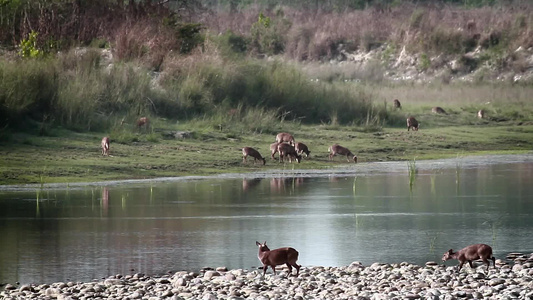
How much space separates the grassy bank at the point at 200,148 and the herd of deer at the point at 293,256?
9.03m

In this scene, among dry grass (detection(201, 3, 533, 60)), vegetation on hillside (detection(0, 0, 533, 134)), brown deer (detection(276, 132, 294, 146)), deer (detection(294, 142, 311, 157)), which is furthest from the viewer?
dry grass (detection(201, 3, 533, 60))

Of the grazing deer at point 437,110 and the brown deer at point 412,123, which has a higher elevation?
the grazing deer at point 437,110

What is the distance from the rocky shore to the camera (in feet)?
33.1

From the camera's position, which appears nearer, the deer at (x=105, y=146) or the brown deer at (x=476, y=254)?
the brown deer at (x=476, y=254)

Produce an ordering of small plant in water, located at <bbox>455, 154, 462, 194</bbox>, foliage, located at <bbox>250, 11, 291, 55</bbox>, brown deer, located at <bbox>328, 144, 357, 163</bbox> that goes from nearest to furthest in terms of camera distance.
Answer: small plant in water, located at <bbox>455, 154, 462, 194</bbox>
brown deer, located at <bbox>328, 144, 357, 163</bbox>
foliage, located at <bbox>250, 11, 291, 55</bbox>

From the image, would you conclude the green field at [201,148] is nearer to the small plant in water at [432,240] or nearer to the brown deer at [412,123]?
the brown deer at [412,123]

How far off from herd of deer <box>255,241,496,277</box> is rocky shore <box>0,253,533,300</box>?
0.40 feet

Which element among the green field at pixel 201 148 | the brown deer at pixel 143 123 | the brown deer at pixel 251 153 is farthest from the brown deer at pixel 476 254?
the brown deer at pixel 143 123

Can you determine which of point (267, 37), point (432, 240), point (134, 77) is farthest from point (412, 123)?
point (267, 37)

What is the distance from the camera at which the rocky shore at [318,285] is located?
10.1 m

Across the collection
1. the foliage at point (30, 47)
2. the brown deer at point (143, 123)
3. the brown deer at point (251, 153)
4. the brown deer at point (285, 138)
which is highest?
the foliage at point (30, 47)

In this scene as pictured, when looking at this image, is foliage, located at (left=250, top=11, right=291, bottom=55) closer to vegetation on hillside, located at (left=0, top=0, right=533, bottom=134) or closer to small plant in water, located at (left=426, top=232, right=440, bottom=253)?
vegetation on hillside, located at (left=0, top=0, right=533, bottom=134)

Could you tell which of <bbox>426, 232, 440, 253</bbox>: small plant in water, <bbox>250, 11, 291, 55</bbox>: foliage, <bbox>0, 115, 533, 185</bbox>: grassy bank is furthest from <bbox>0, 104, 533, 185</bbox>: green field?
<bbox>250, 11, 291, 55</bbox>: foliage

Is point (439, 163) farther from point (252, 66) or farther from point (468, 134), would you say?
point (252, 66)
